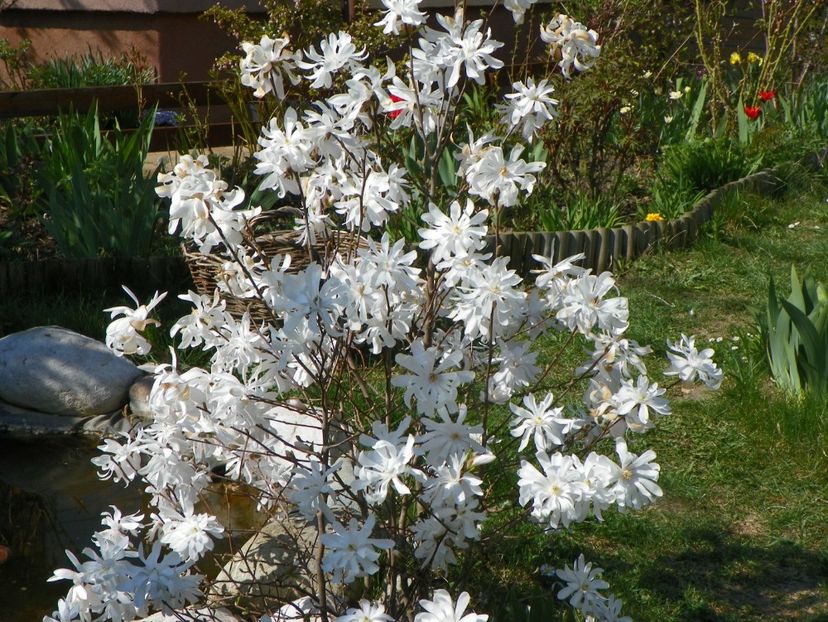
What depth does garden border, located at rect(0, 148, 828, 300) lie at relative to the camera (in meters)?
5.44

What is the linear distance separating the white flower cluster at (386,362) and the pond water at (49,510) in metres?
1.00

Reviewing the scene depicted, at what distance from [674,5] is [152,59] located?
16.9 feet

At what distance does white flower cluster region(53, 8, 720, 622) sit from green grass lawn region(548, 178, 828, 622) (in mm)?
1020

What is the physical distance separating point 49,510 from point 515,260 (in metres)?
2.94

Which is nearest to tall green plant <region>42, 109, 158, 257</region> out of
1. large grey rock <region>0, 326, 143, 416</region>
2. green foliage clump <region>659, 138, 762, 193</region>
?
large grey rock <region>0, 326, 143, 416</region>

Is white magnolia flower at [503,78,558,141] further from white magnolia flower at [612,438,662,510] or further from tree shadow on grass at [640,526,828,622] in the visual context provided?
tree shadow on grass at [640,526,828,622]

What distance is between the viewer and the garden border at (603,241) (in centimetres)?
586

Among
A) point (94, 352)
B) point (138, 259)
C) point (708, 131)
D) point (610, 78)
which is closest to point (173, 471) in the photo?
point (94, 352)

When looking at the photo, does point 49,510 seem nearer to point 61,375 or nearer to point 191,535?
point 61,375

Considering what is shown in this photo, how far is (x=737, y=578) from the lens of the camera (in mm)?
3129

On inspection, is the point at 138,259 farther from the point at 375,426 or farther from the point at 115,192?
the point at 375,426

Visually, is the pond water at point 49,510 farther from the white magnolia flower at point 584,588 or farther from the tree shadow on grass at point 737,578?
the tree shadow on grass at point 737,578

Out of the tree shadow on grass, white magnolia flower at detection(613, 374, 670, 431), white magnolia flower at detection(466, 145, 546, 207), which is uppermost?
white magnolia flower at detection(466, 145, 546, 207)

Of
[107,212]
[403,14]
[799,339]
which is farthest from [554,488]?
[107,212]
